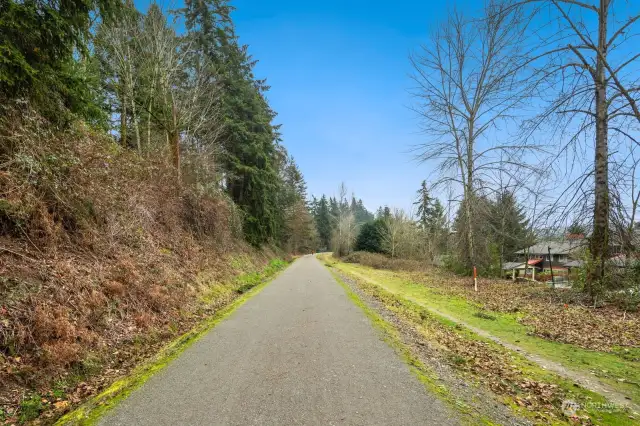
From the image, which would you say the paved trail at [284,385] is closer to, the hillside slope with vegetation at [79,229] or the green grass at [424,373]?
the green grass at [424,373]

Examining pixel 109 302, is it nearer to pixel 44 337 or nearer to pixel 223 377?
pixel 44 337

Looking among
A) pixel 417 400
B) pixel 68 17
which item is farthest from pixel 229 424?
pixel 68 17

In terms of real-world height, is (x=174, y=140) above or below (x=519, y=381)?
above

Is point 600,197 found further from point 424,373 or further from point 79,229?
point 79,229

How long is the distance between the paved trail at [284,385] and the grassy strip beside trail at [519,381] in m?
1.10

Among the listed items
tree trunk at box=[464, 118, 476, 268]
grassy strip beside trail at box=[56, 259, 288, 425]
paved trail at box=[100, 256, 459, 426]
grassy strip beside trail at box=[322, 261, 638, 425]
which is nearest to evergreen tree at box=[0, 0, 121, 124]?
grassy strip beside trail at box=[56, 259, 288, 425]

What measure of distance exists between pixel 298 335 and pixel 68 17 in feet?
23.8

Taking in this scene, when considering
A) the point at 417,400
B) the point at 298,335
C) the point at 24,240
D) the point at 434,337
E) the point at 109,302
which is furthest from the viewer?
the point at 434,337

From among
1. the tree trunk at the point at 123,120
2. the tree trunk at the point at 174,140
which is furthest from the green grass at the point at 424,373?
the tree trunk at the point at 123,120

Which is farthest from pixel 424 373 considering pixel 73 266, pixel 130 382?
pixel 73 266

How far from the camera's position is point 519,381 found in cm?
432

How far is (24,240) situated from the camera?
16.2 feet

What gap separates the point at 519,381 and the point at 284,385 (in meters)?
3.33

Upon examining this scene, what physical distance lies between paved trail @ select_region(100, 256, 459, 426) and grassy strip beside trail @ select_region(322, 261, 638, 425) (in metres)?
1.10
